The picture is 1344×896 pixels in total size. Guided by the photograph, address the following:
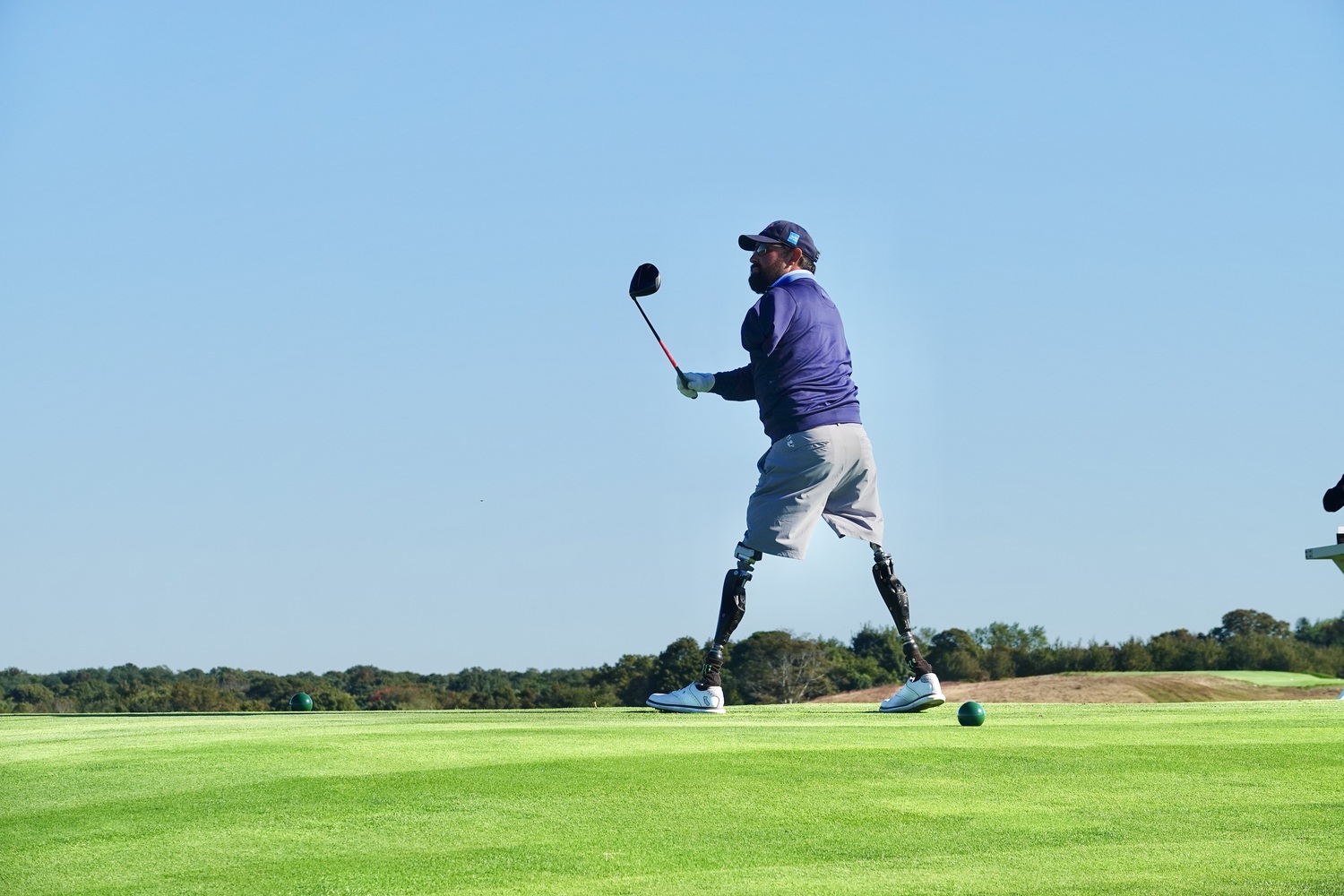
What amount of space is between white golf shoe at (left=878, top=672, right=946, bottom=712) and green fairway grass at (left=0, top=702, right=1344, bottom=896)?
60.8 inches

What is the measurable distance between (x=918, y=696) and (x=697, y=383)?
9.60 ft

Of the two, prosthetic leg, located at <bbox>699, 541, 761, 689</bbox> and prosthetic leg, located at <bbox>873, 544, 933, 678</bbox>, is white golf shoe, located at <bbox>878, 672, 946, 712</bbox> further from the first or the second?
prosthetic leg, located at <bbox>699, 541, 761, 689</bbox>

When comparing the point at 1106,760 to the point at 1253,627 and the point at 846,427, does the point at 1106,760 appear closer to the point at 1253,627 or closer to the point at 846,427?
the point at 846,427

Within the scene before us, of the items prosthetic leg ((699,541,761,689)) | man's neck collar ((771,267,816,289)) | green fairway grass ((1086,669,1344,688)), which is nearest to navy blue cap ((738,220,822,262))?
man's neck collar ((771,267,816,289))

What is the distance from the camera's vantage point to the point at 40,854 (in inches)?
228

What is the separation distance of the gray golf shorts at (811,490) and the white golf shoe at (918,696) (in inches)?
43.3

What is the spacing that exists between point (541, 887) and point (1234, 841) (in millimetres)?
2804

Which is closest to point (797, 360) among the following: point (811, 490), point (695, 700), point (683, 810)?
point (811, 490)

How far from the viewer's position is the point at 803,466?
1069cm

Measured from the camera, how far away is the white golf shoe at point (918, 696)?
10820mm

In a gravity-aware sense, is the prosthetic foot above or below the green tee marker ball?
above

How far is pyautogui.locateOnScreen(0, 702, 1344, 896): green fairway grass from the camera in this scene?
5.26 meters

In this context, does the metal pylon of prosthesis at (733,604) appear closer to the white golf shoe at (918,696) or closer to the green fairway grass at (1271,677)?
the white golf shoe at (918,696)

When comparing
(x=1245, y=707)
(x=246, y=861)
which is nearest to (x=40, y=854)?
(x=246, y=861)
